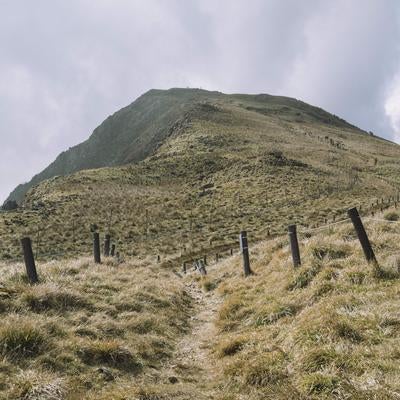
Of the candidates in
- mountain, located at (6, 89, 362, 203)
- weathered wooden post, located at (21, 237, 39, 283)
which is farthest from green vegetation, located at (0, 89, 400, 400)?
mountain, located at (6, 89, 362, 203)

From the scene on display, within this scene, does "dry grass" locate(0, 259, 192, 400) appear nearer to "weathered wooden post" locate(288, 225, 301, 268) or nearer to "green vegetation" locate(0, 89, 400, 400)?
"green vegetation" locate(0, 89, 400, 400)

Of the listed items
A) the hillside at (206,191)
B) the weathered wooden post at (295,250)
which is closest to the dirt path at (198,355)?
the weathered wooden post at (295,250)

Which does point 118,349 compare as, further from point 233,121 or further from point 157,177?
point 233,121

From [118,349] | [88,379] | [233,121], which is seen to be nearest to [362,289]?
[118,349]

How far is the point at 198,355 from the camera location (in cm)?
897

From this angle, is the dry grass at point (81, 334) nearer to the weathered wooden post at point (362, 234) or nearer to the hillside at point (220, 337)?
the hillside at point (220, 337)

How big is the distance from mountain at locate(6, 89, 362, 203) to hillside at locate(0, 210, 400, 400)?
90205 mm

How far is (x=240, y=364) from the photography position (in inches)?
291

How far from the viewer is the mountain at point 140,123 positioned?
367ft

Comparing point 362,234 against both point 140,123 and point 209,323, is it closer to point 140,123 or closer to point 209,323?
point 209,323

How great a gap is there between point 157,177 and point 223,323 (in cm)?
5242

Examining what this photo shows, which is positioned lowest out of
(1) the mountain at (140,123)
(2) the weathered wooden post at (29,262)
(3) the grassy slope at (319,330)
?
(3) the grassy slope at (319,330)

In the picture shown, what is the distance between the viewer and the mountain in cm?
11175

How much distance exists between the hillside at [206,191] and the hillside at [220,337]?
660 inches
